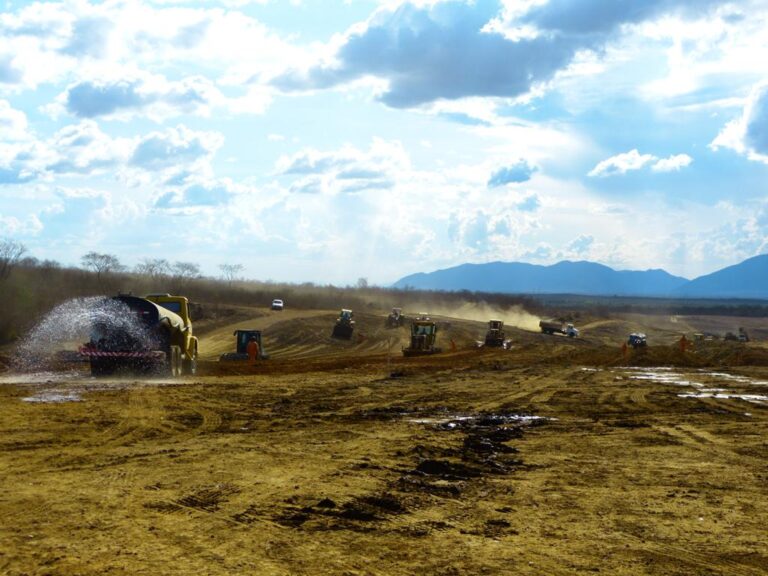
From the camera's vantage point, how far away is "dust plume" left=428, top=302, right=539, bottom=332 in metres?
118

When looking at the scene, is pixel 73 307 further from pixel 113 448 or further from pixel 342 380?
pixel 113 448

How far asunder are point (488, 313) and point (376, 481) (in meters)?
120

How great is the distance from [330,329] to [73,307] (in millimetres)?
43818

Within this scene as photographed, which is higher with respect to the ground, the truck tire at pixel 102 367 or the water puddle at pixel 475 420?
the truck tire at pixel 102 367

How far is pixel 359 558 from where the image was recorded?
7172mm

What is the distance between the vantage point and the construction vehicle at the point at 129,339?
2578 centimetres

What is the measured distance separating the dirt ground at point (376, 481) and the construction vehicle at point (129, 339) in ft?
7.38

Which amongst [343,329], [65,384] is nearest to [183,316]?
[65,384]

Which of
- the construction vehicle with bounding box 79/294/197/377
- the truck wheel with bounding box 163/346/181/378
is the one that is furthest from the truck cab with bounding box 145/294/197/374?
the construction vehicle with bounding box 79/294/197/377

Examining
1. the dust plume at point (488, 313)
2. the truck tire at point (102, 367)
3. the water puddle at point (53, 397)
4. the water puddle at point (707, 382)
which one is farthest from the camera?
the dust plume at point (488, 313)

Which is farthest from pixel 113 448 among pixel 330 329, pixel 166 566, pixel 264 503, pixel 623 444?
pixel 330 329

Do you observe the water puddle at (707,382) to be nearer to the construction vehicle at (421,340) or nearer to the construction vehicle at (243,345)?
the construction vehicle at (421,340)

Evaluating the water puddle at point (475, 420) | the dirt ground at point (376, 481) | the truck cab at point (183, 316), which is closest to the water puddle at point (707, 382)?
the dirt ground at point (376, 481)

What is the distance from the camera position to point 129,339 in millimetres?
26078
